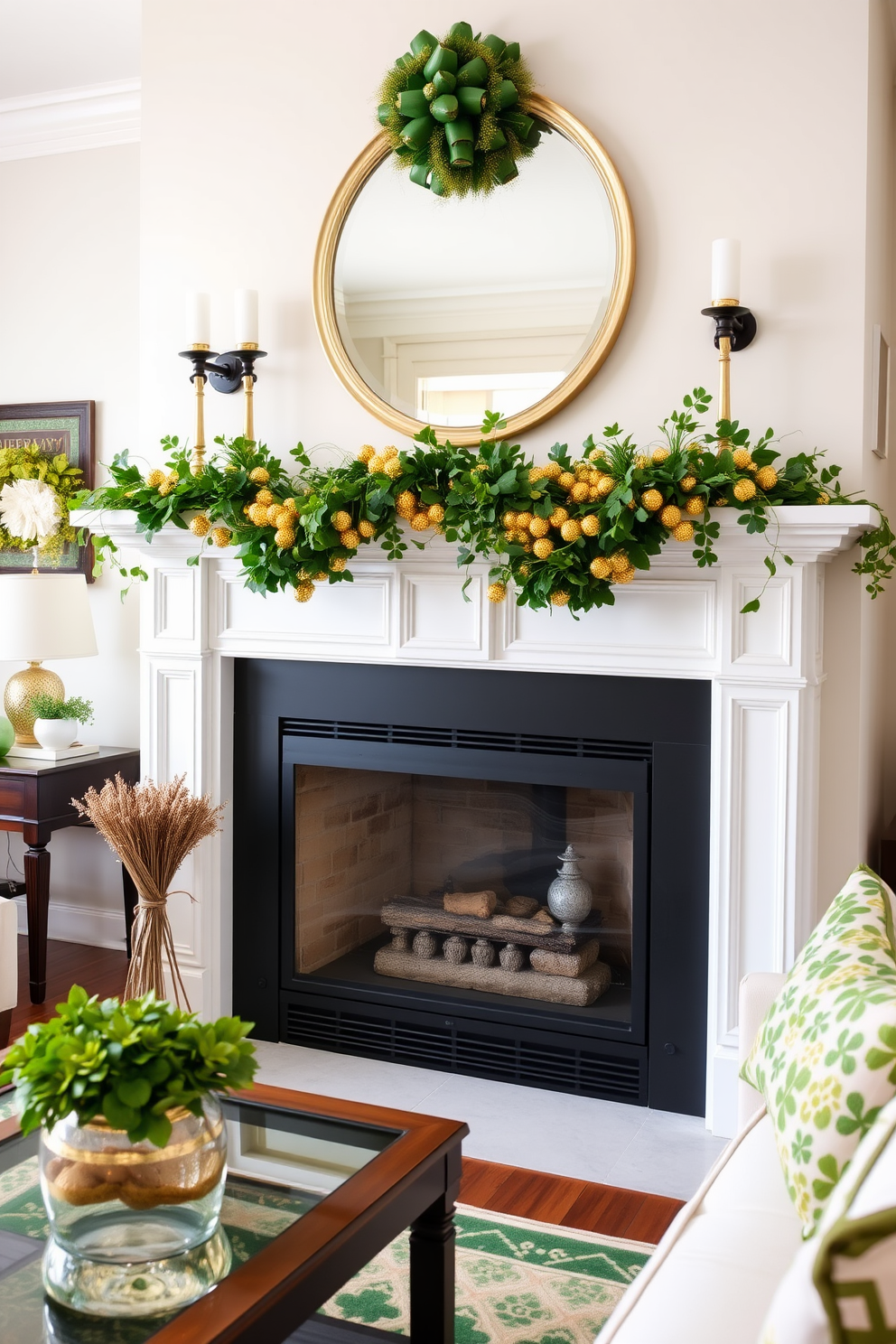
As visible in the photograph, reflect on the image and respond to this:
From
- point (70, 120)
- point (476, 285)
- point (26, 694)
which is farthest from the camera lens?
point (70, 120)

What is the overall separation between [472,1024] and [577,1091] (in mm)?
306

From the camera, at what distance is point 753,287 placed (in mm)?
2629

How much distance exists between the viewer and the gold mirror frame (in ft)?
8.91

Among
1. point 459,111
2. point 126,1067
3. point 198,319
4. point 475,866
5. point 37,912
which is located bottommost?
point 37,912

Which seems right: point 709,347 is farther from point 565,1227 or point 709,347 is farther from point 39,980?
point 39,980

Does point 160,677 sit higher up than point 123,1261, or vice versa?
point 160,677

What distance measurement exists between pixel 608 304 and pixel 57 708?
214cm

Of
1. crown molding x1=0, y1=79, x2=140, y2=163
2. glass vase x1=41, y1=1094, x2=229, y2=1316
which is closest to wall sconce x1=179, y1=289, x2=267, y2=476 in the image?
crown molding x1=0, y1=79, x2=140, y2=163

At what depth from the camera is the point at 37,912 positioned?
352cm

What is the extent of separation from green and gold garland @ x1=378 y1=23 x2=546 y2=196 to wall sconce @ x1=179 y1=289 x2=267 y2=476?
21.0 inches

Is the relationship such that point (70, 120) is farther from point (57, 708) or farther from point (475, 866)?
point (475, 866)

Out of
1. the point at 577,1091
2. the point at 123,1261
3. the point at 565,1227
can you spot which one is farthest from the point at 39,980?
the point at 123,1261

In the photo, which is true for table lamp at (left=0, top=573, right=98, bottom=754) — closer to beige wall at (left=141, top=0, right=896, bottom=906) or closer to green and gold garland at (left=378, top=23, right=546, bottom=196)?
beige wall at (left=141, top=0, right=896, bottom=906)

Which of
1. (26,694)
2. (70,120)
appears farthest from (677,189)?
(26,694)
